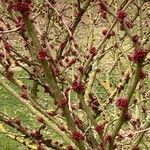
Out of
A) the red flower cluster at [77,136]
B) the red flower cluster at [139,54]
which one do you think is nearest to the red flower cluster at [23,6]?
the red flower cluster at [139,54]

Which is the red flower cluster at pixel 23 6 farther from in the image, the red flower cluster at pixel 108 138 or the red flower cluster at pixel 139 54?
the red flower cluster at pixel 108 138

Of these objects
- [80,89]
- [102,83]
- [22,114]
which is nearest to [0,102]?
[22,114]

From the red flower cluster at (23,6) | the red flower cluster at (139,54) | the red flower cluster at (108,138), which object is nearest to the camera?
the red flower cluster at (139,54)

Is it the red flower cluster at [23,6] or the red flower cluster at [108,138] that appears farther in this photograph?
the red flower cluster at [108,138]

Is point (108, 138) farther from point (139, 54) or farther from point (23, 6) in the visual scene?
point (23, 6)

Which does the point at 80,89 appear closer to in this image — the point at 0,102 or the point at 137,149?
the point at 137,149

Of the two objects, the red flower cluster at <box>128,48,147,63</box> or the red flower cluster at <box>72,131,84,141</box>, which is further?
the red flower cluster at <box>72,131,84,141</box>

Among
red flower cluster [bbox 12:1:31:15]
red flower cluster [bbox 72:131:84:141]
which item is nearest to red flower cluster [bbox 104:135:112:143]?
red flower cluster [bbox 72:131:84:141]

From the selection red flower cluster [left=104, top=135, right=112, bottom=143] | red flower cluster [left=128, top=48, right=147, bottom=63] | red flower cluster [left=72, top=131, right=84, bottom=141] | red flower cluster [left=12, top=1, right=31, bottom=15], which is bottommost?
red flower cluster [left=104, top=135, right=112, bottom=143]

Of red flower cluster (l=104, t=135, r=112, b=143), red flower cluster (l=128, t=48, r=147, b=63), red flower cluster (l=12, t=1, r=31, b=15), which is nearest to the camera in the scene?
red flower cluster (l=128, t=48, r=147, b=63)

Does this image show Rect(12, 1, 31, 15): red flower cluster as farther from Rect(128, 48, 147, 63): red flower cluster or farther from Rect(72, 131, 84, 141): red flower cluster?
Rect(72, 131, 84, 141): red flower cluster

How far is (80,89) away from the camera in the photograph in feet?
11.1

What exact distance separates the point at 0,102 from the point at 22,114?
1.08 m

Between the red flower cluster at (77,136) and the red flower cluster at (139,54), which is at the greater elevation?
the red flower cluster at (139,54)
